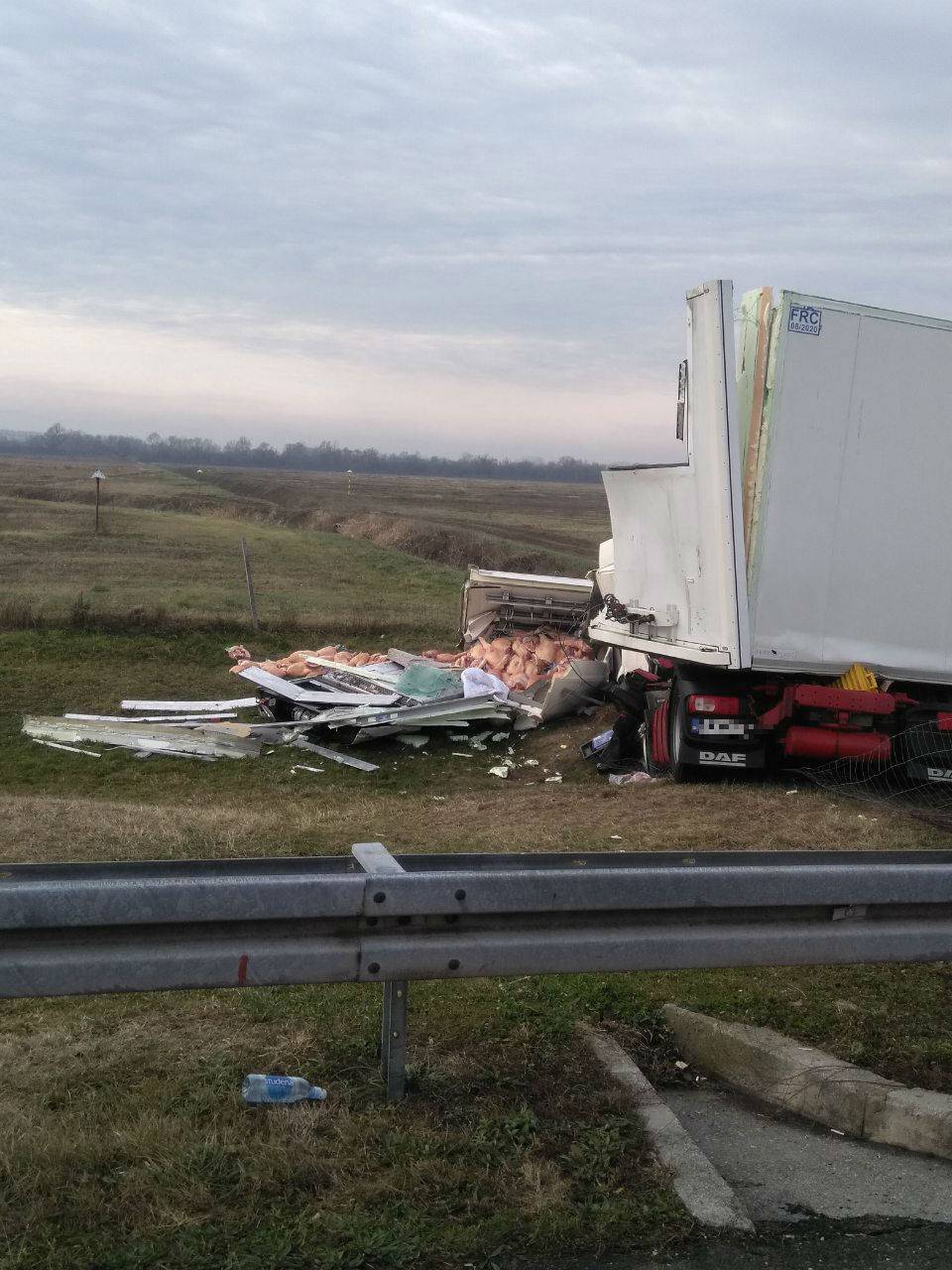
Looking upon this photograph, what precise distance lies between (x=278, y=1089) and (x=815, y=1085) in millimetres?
1590

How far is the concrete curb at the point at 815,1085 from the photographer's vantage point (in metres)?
3.45

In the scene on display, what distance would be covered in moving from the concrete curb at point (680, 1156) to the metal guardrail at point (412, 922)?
444 mm

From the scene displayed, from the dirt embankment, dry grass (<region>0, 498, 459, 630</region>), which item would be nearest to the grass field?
dry grass (<region>0, 498, 459, 630</region>)

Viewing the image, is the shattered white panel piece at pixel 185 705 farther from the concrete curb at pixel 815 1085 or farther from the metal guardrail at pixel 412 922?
the metal guardrail at pixel 412 922

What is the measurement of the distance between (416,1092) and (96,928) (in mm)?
1074

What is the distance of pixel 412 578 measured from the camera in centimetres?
3344

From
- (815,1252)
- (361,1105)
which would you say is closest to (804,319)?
(361,1105)

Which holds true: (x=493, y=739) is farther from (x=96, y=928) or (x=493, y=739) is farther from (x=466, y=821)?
(x=96, y=928)

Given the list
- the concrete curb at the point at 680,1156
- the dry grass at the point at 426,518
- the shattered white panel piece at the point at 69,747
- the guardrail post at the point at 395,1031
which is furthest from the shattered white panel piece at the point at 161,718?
the dry grass at the point at 426,518

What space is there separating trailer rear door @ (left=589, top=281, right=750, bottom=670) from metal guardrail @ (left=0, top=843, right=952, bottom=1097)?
6103 mm

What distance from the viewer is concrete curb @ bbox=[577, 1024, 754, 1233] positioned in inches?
119

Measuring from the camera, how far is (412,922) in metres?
3.24

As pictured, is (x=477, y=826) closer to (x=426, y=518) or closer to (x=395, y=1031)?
(x=395, y=1031)

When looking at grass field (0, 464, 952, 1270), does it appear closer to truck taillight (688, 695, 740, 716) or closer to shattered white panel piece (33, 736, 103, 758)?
truck taillight (688, 695, 740, 716)
